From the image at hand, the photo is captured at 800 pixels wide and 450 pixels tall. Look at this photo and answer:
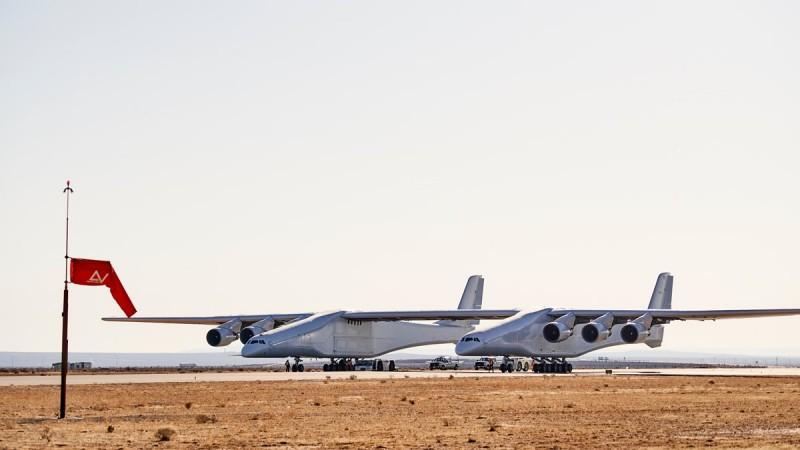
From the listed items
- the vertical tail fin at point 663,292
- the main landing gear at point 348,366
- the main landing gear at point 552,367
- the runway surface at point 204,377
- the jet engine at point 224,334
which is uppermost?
the vertical tail fin at point 663,292

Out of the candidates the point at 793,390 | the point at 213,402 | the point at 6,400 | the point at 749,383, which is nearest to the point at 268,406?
the point at 213,402

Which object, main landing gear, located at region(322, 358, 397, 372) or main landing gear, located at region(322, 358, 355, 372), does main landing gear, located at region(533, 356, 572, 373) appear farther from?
main landing gear, located at region(322, 358, 355, 372)

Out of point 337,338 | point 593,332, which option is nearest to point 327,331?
point 337,338

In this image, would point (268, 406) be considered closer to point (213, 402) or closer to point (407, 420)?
point (213, 402)

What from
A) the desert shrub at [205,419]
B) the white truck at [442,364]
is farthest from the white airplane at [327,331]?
the desert shrub at [205,419]

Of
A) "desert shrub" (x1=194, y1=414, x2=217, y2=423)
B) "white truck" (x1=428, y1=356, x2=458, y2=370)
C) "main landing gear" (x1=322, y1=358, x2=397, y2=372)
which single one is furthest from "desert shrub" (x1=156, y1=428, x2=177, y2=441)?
"white truck" (x1=428, y1=356, x2=458, y2=370)

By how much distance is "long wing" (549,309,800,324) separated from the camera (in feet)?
235

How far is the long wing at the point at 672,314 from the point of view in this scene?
71.6 metres

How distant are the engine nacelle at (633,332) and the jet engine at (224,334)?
27907 mm

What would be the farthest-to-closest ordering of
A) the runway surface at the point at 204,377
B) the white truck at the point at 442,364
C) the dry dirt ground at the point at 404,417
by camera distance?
1. the white truck at the point at 442,364
2. the runway surface at the point at 204,377
3. the dry dirt ground at the point at 404,417

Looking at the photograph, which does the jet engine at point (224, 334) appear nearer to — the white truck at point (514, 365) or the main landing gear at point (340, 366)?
the main landing gear at point (340, 366)

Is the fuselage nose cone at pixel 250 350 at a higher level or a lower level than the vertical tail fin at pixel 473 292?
lower

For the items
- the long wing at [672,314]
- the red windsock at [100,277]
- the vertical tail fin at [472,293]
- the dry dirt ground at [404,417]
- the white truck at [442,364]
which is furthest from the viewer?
the vertical tail fin at [472,293]

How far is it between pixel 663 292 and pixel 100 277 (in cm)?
7202
